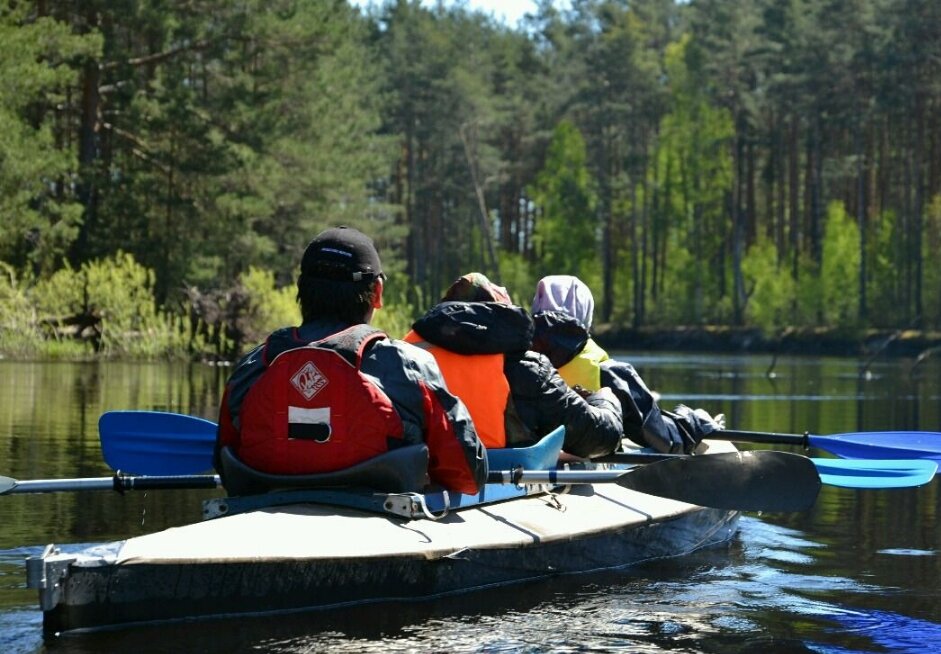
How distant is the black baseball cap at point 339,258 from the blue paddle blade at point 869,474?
3.07m

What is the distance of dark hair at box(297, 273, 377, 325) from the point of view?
6.29 m

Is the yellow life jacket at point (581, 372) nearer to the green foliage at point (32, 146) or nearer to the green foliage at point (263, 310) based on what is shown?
the green foliage at point (32, 146)

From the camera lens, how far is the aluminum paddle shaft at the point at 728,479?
22.9 feet

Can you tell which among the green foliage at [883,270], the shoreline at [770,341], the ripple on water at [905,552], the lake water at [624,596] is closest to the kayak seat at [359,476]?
the lake water at [624,596]

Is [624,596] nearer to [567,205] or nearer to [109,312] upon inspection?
[109,312]

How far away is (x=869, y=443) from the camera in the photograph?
9258 millimetres

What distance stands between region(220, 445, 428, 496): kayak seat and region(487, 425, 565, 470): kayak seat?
88 cm

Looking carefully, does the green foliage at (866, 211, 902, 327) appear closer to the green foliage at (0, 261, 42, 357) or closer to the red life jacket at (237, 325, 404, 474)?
the green foliage at (0, 261, 42, 357)

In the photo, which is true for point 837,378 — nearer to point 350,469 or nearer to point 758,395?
point 758,395

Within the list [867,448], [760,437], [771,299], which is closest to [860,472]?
[867,448]

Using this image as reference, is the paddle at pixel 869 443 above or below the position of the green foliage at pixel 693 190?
below

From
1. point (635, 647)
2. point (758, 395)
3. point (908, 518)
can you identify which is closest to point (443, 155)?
point (758, 395)

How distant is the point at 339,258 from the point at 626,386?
2871 millimetres

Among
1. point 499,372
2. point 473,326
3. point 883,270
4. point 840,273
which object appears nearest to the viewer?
point 473,326
